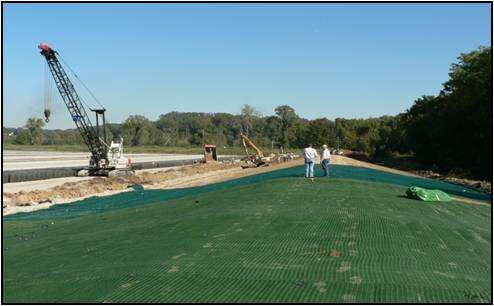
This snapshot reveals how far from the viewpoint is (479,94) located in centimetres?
4316

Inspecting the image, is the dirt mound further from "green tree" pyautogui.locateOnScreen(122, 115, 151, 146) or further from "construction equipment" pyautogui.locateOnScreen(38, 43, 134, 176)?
"green tree" pyautogui.locateOnScreen(122, 115, 151, 146)

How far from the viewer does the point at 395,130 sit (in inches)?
2835

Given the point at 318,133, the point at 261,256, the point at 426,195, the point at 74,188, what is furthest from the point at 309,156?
the point at 318,133

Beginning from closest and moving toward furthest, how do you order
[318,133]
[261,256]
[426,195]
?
[261,256], [426,195], [318,133]

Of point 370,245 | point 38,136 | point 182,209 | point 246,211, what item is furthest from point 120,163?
point 38,136

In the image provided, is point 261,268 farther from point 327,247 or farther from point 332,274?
point 327,247

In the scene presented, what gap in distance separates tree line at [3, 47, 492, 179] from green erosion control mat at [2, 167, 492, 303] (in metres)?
33.5

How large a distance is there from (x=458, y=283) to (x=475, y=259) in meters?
1.97

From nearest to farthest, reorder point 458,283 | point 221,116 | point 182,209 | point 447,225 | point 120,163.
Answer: point 458,283 → point 447,225 → point 182,209 → point 120,163 → point 221,116

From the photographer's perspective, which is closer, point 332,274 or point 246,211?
point 332,274

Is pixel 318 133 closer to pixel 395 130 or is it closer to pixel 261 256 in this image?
pixel 395 130

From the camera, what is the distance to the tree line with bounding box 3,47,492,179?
44812mm

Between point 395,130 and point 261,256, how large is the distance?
67957mm

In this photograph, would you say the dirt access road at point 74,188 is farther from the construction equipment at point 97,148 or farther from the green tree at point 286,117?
the green tree at point 286,117
